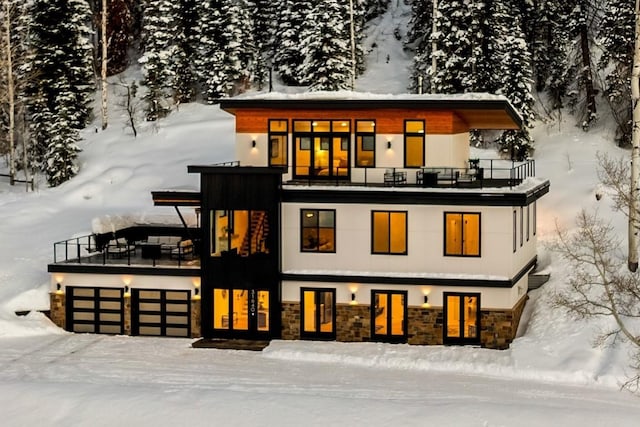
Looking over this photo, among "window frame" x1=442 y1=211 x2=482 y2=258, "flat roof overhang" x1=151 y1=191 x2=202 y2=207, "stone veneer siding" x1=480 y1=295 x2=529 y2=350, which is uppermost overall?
"flat roof overhang" x1=151 y1=191 x2=202 y2=207

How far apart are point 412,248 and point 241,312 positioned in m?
5.97

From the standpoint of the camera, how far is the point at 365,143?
27375 mm

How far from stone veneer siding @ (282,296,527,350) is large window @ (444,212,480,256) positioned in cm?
192

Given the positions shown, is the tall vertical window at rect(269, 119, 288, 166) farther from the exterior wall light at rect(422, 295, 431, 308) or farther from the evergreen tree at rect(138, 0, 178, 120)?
the evergreen tree at rect(138, 0, 178, 120)

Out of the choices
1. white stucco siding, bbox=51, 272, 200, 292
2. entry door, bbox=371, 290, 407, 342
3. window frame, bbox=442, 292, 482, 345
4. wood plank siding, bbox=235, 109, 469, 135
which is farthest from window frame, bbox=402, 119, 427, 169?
white stucco siding, bbox=51, 272, 200, 292

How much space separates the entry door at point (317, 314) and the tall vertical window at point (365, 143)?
4.79 meters

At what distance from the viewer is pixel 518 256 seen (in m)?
26.2

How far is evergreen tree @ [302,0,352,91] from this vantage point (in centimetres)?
4631

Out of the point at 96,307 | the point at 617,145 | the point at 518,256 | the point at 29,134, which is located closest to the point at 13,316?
the point at 96,307

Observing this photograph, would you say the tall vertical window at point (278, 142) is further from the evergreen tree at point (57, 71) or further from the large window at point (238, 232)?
the evergreen tree at point (57, 71)

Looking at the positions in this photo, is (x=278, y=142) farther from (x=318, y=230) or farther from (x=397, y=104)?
(x=397, y=104)

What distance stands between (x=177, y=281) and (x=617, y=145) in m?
26.8

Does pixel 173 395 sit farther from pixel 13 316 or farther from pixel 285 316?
pixel 13 316

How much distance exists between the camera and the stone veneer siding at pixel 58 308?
88.6 feet
